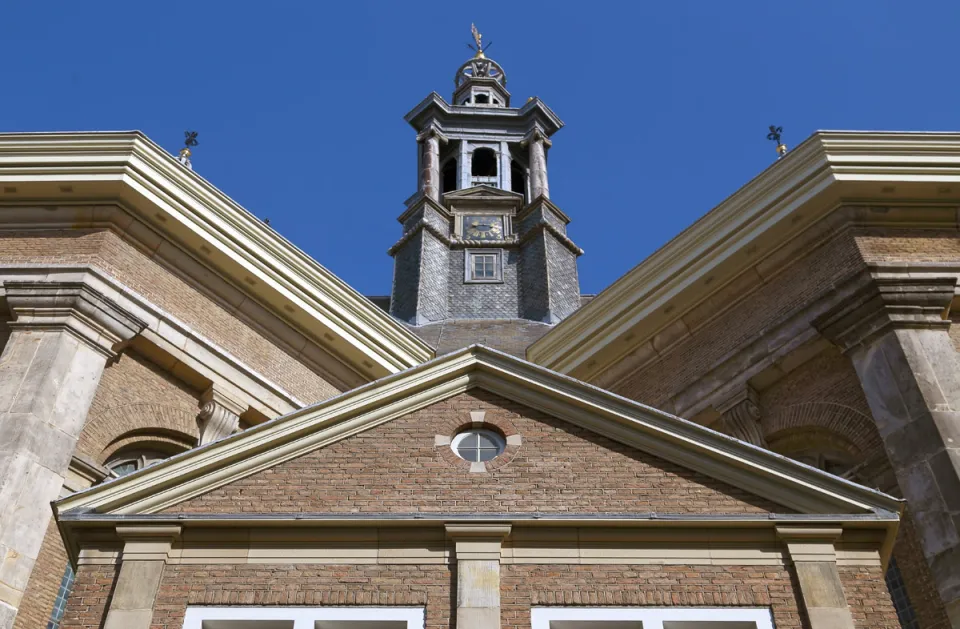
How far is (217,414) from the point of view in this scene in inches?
704

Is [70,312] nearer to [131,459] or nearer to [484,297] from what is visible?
[131,459]

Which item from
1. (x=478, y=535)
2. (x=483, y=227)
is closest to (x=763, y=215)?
(x=478, y=535)

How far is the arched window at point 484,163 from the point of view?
4512 cm

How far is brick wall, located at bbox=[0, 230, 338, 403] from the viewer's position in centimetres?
A: 1794

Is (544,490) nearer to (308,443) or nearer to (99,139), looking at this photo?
(308,443)

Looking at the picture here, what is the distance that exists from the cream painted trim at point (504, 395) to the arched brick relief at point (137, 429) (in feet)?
19.7

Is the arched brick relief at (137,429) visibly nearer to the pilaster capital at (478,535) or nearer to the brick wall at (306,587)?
the brick wall at (306,587)

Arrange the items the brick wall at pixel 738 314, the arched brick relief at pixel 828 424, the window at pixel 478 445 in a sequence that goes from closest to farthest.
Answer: the window at pixel 478 445 < the arched brick relief at pixel 828 424 < the brick wall at pixel 738 314

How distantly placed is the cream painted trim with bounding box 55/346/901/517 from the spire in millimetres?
37979

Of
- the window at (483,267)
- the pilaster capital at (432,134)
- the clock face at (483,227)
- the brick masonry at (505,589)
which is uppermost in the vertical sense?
the pilaster capital at (432,134)

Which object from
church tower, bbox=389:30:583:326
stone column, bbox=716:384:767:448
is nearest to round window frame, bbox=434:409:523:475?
stone column, bbox=716:384:767:448

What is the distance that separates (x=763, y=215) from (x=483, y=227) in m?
22.5

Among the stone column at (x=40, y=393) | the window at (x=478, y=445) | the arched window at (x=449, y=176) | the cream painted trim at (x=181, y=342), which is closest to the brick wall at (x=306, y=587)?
the window at (x=478, y=445)

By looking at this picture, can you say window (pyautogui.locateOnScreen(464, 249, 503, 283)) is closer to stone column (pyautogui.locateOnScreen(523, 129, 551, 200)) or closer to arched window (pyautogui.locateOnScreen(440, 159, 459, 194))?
stone column (pyautogui.locateOnScreen(523, 129, 551, 200))
